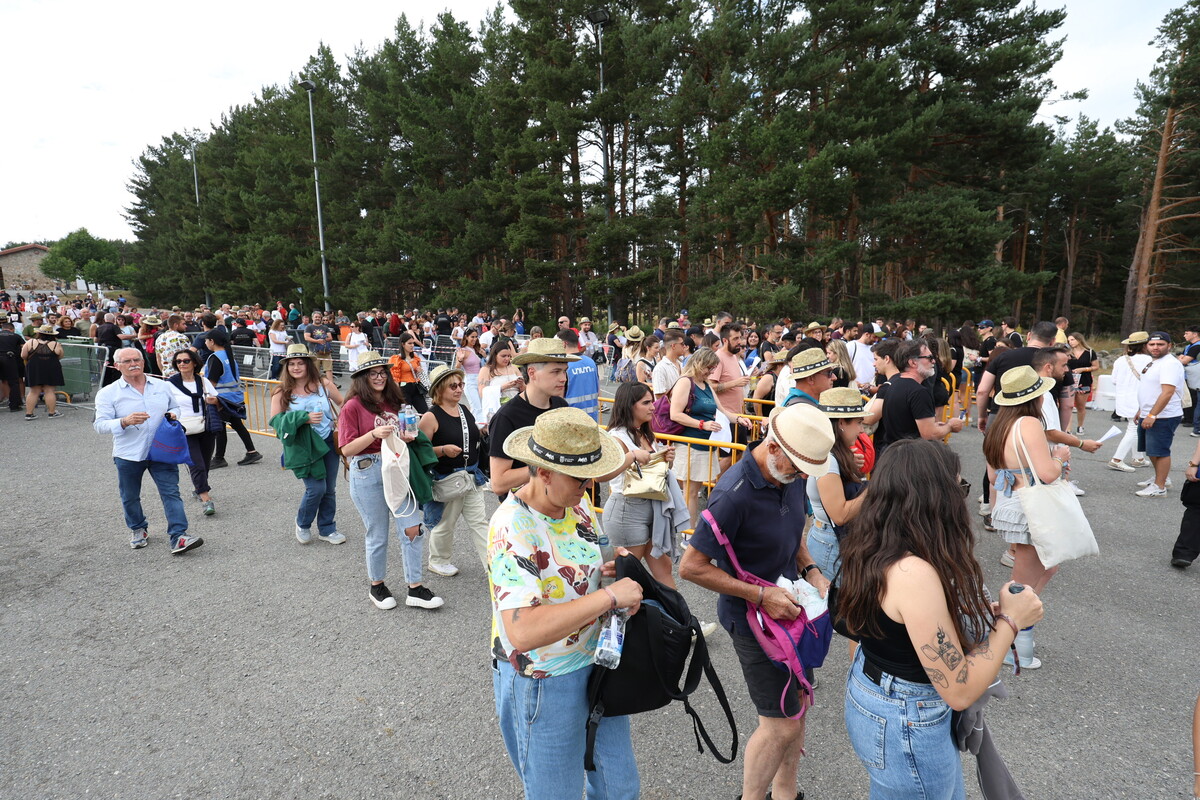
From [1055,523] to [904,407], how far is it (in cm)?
167

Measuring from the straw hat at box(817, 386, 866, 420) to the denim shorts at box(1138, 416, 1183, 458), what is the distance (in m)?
5.78

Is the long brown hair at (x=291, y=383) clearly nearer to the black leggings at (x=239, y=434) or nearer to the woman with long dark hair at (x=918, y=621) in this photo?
the black leggings at (x=239, y=434)

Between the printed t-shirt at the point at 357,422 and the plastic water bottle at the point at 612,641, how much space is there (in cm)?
300

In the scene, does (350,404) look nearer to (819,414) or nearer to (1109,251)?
(819,414)

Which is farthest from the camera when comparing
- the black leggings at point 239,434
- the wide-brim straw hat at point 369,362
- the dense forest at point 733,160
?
the dense forest at point 733,160

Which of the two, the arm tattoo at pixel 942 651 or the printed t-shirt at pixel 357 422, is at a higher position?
the printed t-shirt at pixel 357 422

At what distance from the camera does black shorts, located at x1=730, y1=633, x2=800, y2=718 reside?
7.81ft

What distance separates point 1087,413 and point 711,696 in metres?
13.1

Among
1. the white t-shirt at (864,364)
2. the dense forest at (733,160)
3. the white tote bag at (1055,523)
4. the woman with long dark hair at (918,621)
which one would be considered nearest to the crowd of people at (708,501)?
the woman with long dark hair at (918,621)

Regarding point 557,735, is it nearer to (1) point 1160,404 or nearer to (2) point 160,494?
(2) point 160,494

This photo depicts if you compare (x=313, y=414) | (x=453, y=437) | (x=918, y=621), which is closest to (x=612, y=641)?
(x=918, y=621)

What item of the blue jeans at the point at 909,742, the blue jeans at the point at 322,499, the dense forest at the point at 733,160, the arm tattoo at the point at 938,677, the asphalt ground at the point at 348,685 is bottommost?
the asphalt ground at the point at 348,685

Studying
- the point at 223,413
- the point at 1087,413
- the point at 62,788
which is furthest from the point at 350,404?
the point at 1087,413

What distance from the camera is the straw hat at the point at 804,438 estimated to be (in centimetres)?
229
